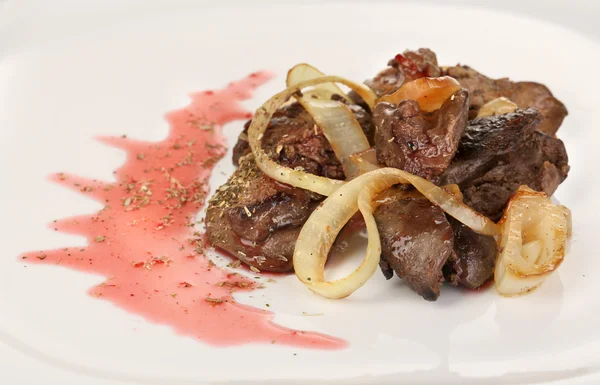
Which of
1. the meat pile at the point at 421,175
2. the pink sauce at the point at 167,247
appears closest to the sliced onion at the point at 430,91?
the meat pile at the point at 421,175

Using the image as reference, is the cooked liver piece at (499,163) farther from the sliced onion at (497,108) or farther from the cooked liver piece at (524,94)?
the cooked liver piece at (524,94)

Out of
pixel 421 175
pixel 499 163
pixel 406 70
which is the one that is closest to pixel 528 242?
pixel 499 163

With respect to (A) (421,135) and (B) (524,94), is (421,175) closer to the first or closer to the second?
(A) (421,135)

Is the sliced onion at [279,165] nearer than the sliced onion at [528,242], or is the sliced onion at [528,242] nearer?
the sliced onion at [528,242]

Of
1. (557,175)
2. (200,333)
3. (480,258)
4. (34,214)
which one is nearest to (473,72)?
(557,175)

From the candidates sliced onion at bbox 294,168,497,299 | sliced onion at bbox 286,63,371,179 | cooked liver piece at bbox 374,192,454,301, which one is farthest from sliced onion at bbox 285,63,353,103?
cooked liver piece at bbox 374,192,454,301

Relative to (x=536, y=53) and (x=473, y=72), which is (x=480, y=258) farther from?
(x=536, y=53)
